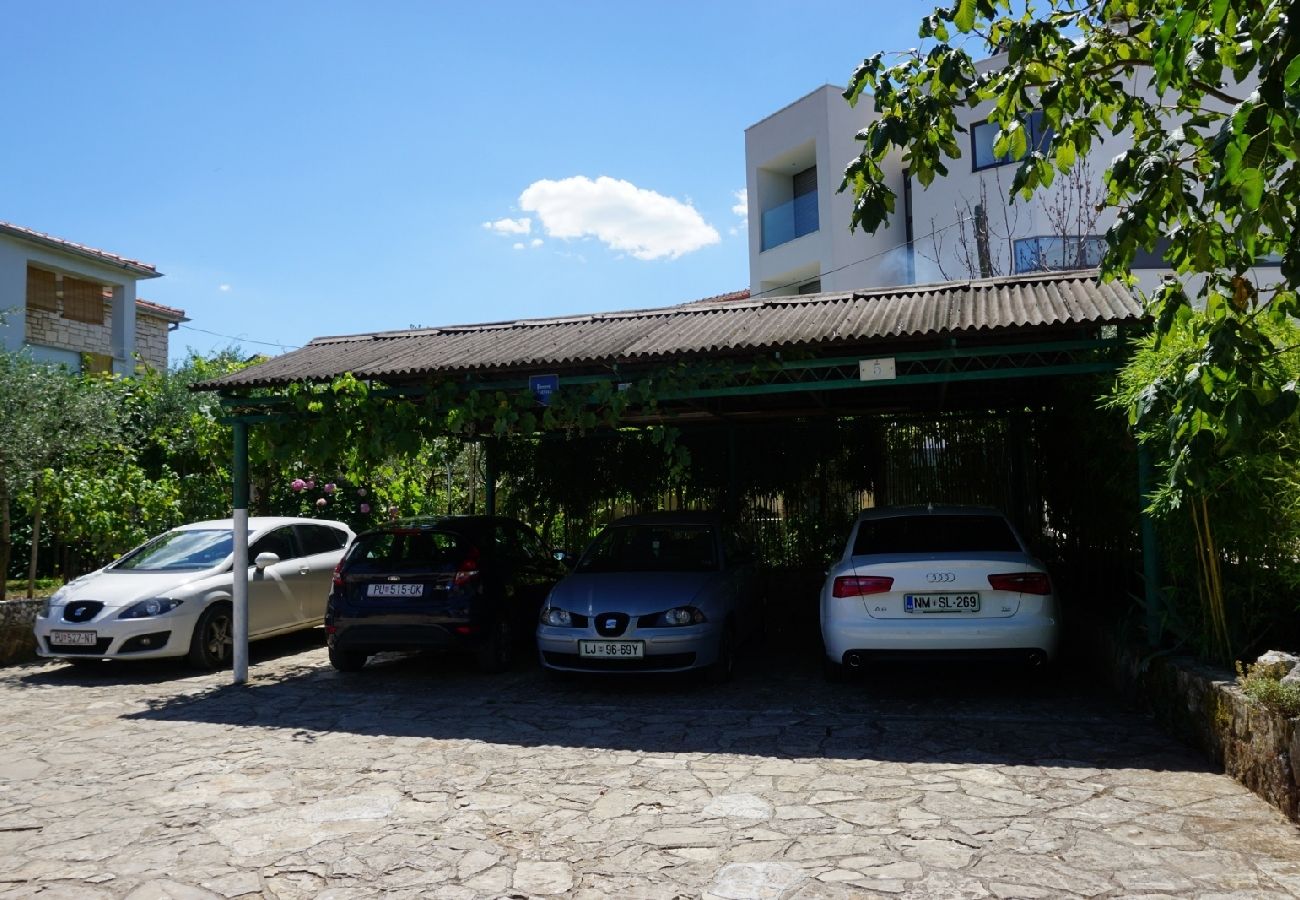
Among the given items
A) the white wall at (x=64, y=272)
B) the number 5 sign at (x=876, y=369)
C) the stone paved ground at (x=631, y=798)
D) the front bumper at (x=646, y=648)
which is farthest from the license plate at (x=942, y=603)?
the white wall at (x=64, y=272)

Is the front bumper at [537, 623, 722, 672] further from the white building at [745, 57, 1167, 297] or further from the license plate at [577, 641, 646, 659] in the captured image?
A: the white building at [745, 57, 1167, 297]

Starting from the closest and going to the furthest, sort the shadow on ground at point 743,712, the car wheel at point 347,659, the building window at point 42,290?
the shadow on ground at point 743,712 < the car wheel at point 347,659 < the building window at point 42,290

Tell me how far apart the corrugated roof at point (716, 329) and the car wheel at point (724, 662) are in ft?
8.41

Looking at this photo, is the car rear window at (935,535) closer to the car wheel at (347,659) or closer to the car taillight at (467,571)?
the car taillight at (467,571)

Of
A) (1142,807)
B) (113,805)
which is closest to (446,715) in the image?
(113,805)

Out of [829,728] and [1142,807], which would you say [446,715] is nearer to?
[829,728]

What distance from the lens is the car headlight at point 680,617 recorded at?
316 inches

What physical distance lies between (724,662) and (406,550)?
3.30m

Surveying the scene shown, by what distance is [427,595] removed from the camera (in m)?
8.98

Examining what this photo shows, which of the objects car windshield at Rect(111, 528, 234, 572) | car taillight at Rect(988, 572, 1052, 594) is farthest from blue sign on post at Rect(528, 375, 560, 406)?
car windshield at Rect(111, 528, 234, 572)

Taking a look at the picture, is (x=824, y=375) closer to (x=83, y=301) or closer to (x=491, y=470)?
(x=491, y=470)

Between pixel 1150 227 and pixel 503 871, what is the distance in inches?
174

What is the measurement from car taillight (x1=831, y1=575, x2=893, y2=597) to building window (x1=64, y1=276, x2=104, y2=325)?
26951 mm

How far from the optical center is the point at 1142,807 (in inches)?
200
